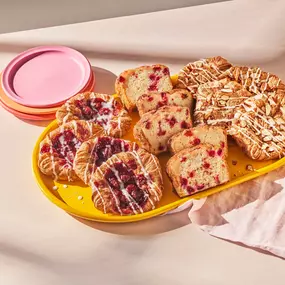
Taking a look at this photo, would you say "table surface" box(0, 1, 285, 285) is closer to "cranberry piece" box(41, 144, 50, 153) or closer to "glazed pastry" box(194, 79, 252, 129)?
"cranberry piece" box(41, 144, 50, 153)

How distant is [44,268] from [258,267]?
0.47m

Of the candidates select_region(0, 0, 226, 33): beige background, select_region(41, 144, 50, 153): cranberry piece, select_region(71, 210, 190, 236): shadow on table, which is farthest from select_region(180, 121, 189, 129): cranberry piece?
select_region(0, 0, 226, 33): beige background

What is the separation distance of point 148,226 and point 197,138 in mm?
247

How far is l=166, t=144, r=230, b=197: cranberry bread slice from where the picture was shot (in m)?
1.31

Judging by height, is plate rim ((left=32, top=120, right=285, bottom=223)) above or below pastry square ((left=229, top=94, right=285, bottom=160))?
below

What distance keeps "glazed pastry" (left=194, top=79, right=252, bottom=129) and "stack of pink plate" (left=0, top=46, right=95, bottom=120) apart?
34cm

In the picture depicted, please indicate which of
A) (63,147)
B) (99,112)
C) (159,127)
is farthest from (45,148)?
(159,127)

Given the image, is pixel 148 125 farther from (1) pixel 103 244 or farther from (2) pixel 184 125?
(1) pixel 103 244

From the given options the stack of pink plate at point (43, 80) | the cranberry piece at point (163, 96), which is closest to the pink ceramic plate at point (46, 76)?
the stack of pink plate at point (43, 80)

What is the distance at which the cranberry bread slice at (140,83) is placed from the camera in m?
1.52

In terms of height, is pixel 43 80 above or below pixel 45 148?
above

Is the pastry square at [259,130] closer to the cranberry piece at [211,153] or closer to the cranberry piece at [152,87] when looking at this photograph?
the cranberry piece at [211,153]

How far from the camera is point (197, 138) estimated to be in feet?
4.51

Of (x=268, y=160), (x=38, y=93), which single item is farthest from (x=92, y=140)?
(x=268, y=160)
